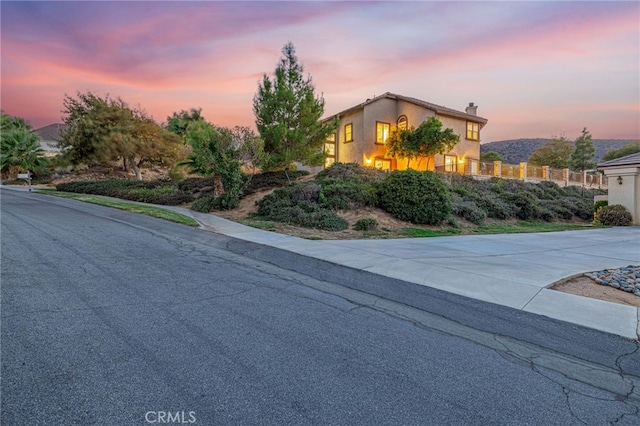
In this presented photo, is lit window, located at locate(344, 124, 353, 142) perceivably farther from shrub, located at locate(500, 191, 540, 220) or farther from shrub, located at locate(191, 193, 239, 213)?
shrub, located at locate(191, 193, 239, 213)

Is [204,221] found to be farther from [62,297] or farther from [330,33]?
[330,33]

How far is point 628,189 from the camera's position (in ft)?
54.3

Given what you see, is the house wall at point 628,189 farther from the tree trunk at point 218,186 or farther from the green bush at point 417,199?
the tree trunk at point 218,186

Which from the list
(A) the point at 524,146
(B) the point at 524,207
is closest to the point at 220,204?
(B) the point at 524,207

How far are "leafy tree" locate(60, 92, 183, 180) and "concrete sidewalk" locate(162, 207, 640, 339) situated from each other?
22956 millimetres

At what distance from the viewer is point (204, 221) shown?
499 inches

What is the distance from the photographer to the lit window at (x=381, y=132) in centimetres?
2767

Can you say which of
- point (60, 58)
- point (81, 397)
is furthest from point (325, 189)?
point (60, 58)

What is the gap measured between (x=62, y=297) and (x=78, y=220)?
9443 millimetres

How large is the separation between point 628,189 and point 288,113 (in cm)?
1890

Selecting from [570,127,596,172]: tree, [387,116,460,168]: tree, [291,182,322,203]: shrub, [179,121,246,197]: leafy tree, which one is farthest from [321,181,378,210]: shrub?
[570,127,596,172]: tree

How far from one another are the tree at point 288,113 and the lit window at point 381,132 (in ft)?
35.6

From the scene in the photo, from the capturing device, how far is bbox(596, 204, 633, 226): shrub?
1630 centimetres

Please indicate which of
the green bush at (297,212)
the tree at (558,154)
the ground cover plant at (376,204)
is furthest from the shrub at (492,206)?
the tree at (558,154)
